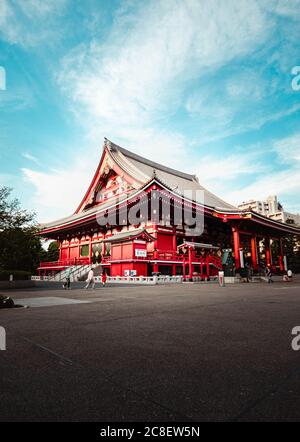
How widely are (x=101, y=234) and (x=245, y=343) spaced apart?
2524 cm

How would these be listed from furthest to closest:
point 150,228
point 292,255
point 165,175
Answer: point 292,255 < point 165,175 < point 150,228

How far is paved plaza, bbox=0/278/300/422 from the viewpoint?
1.69m

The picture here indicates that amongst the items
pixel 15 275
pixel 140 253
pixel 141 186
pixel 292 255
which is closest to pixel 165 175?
pixel 141 186

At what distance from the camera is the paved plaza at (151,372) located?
1.69 m

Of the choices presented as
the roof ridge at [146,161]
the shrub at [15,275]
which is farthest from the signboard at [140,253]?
the roof ridge at [146,161]

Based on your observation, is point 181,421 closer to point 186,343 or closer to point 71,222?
point 186,343

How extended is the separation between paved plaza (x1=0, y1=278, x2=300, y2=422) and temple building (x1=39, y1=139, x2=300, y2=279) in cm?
1605

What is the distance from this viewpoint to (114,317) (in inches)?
204

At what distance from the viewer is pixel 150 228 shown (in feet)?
73.6

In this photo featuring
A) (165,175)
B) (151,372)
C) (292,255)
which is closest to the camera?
(151,372)

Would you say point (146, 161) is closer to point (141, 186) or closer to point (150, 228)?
point (141, 186)

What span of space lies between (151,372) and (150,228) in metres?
20.1

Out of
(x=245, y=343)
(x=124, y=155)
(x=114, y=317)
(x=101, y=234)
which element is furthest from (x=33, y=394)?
(x=124, y=155)

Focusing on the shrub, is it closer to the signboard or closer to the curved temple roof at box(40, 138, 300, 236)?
the signboard
